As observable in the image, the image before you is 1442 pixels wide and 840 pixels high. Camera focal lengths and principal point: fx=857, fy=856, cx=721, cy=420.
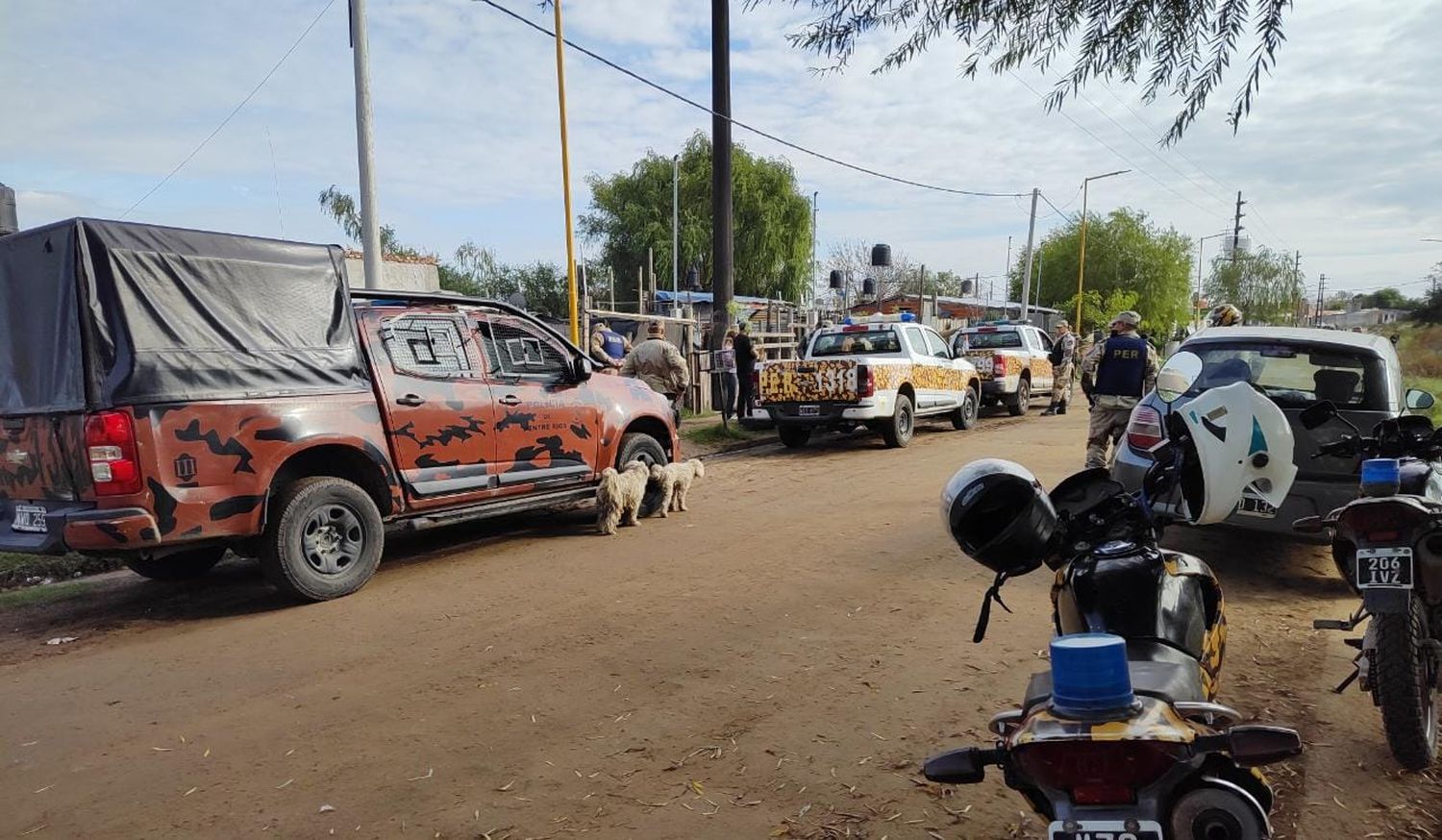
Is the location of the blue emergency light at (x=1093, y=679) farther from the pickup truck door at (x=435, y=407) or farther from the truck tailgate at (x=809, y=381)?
the truck tailgate at (x=809, y=381)

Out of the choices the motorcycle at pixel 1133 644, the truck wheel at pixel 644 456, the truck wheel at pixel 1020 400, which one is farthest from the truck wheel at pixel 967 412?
the motorcycle at pixel 1133 644

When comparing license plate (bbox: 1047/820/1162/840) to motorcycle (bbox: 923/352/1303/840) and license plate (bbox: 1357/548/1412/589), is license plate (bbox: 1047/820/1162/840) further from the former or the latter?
license plate (bbox: 1357/548/1412/589)

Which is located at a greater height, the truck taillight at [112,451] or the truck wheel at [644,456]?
the truck taillight at [112,451]

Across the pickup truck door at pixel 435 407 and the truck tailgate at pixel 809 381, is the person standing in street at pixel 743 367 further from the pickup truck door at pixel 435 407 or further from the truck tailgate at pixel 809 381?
the pickup truck door at pixel 435 407

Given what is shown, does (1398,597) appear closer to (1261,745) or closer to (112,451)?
(1261,745)

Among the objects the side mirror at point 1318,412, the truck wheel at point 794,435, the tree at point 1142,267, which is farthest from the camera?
the tree at point 1142,267


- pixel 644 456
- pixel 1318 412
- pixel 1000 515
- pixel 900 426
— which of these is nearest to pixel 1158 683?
pixel 1000 515

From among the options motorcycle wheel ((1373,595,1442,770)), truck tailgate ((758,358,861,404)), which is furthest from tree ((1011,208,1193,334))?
motorcycle wheel ((1373,595,1442,770))

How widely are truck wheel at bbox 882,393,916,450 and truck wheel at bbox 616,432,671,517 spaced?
16.7ft

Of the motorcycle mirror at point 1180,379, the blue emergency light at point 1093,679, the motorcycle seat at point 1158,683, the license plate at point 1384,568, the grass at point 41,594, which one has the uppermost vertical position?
the motorcycle mirror at point 1180,379

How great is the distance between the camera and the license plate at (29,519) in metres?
4.90

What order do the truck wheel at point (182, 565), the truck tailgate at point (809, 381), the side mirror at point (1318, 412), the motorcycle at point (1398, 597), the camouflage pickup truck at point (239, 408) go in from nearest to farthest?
the motorcycle at point (1398, 597) < the side mirror at point (1318, 412) < the camouflage pickup truck at point (239, 408) < the truck wheel at point (182, 565) < the truck tailgate at point (809, 381)

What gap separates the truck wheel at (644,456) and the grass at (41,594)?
13.7ft

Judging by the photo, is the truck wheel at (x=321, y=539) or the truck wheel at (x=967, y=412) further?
the truck wheel at (x=967, y=412)
